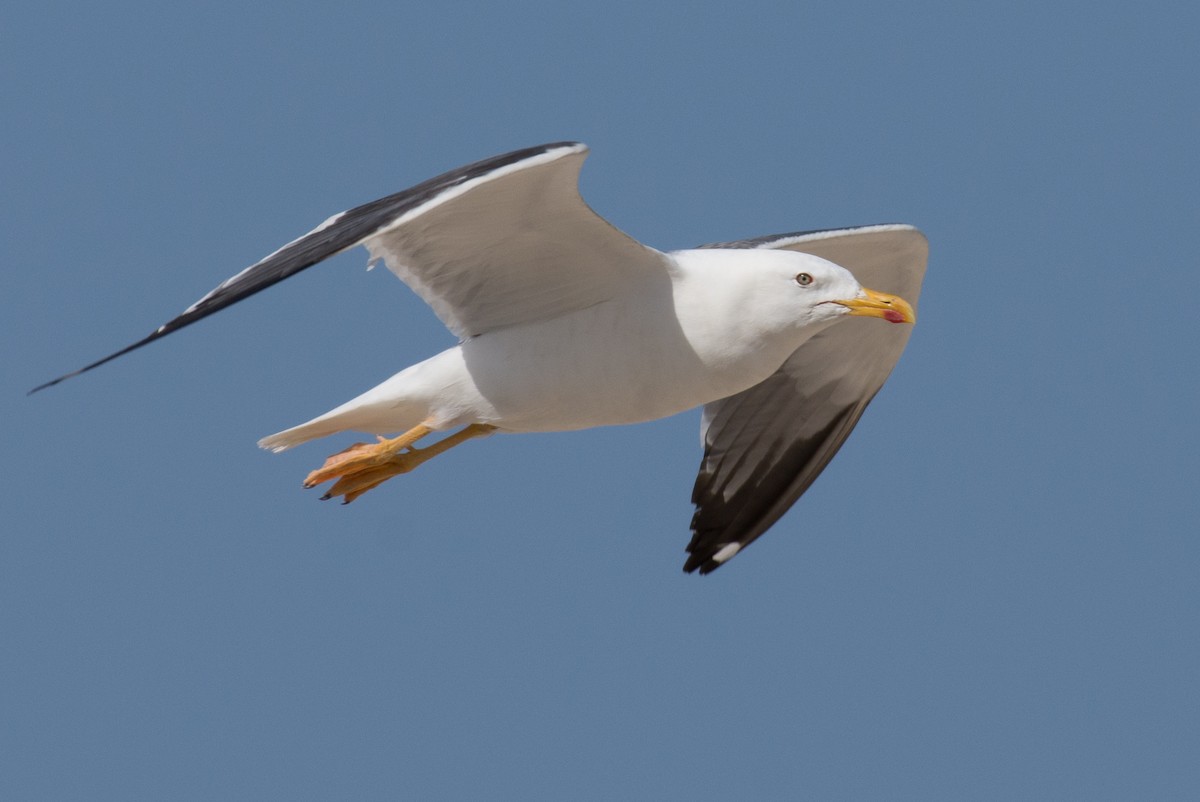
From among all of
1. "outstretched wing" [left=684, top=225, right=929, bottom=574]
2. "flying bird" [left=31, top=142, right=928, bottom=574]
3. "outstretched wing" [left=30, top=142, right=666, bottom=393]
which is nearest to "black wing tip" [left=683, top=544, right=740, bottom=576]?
"outstretched wing" [left=684, top=225, right=929, bottom=574]

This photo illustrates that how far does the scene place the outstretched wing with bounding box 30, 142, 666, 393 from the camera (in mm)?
7746

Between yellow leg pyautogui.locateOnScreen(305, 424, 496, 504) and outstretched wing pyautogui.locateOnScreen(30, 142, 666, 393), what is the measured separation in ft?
1.74

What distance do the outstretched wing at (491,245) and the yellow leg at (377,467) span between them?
20.8 inches

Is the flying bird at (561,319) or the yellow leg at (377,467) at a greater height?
the flying bird at (561,319)

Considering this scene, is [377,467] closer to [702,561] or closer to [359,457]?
[359,457]

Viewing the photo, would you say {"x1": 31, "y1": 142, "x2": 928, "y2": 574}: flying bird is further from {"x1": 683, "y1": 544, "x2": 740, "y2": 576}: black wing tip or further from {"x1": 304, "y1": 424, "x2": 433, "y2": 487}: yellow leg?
{"x1": 683, "y1": 544, "x2": 740, "y2": 576}: black wing tip

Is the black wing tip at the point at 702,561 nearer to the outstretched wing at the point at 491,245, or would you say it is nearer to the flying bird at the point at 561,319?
the flying bird at the point at 561,319

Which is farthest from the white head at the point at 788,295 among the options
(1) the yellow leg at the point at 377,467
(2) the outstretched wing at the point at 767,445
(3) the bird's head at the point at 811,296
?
(2) the outstretched wing at the point at 767,445

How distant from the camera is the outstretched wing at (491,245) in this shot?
7.75 meters

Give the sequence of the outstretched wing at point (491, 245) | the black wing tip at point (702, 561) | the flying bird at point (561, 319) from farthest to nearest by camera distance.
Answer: the black wing tip at point (702, 561)
the flying bird at point (561, 319)
the outstretched wing at point (491, 245)

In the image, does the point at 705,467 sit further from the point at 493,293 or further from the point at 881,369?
the point at 493,293

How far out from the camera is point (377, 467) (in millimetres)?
9531

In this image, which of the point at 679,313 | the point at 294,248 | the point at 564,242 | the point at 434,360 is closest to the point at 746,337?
the point at 679,313

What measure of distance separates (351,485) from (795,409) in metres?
2.69
